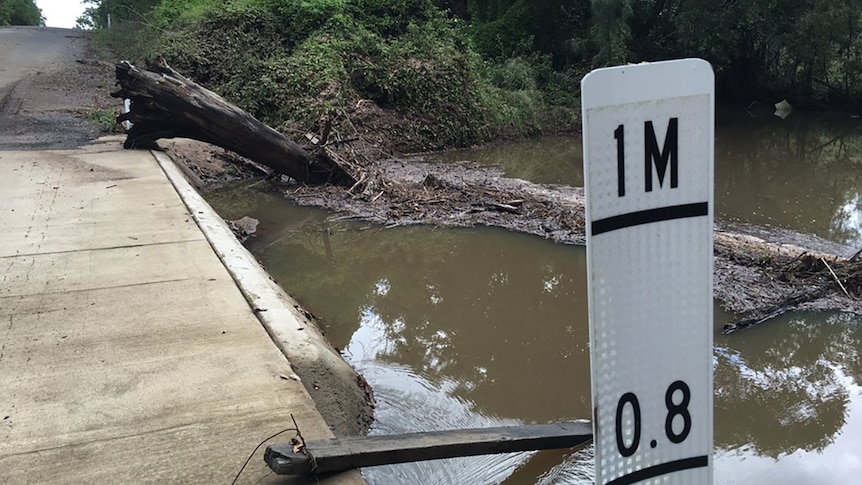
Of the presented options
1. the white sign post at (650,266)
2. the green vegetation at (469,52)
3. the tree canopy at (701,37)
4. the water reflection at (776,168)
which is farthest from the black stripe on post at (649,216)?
the tree canopy at (701,37)

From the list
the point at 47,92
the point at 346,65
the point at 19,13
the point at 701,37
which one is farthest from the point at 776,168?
the point at 19,13

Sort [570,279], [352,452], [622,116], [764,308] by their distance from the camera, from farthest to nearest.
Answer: [570,279] → [764,308] → [352,452] → [622,116]

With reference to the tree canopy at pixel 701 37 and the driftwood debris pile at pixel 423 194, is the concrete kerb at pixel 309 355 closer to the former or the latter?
the driftwood debris pile at pixel 423 194

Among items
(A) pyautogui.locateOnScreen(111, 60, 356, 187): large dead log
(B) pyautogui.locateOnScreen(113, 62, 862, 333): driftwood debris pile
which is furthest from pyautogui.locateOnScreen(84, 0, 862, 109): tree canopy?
(A) pyautogui.locateOnScreen(111, 60, 356, 187): large dead log

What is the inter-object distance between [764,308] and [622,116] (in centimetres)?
497

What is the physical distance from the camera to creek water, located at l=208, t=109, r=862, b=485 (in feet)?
12.1

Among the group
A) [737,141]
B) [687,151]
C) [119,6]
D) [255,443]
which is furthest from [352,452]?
[119,6]

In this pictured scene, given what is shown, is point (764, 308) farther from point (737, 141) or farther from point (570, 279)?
point (737, 141)

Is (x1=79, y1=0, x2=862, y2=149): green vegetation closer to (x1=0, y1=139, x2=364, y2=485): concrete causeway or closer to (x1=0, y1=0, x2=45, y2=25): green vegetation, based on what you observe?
(x1=0, y1=139, x2=364, y2=485): concrete causeway

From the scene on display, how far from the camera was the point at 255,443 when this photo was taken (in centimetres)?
268

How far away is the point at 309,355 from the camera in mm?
3639

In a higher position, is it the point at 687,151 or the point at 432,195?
the point at 687,151

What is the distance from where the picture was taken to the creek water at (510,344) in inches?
145

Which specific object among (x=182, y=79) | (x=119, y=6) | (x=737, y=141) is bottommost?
(x=737, y=141)
